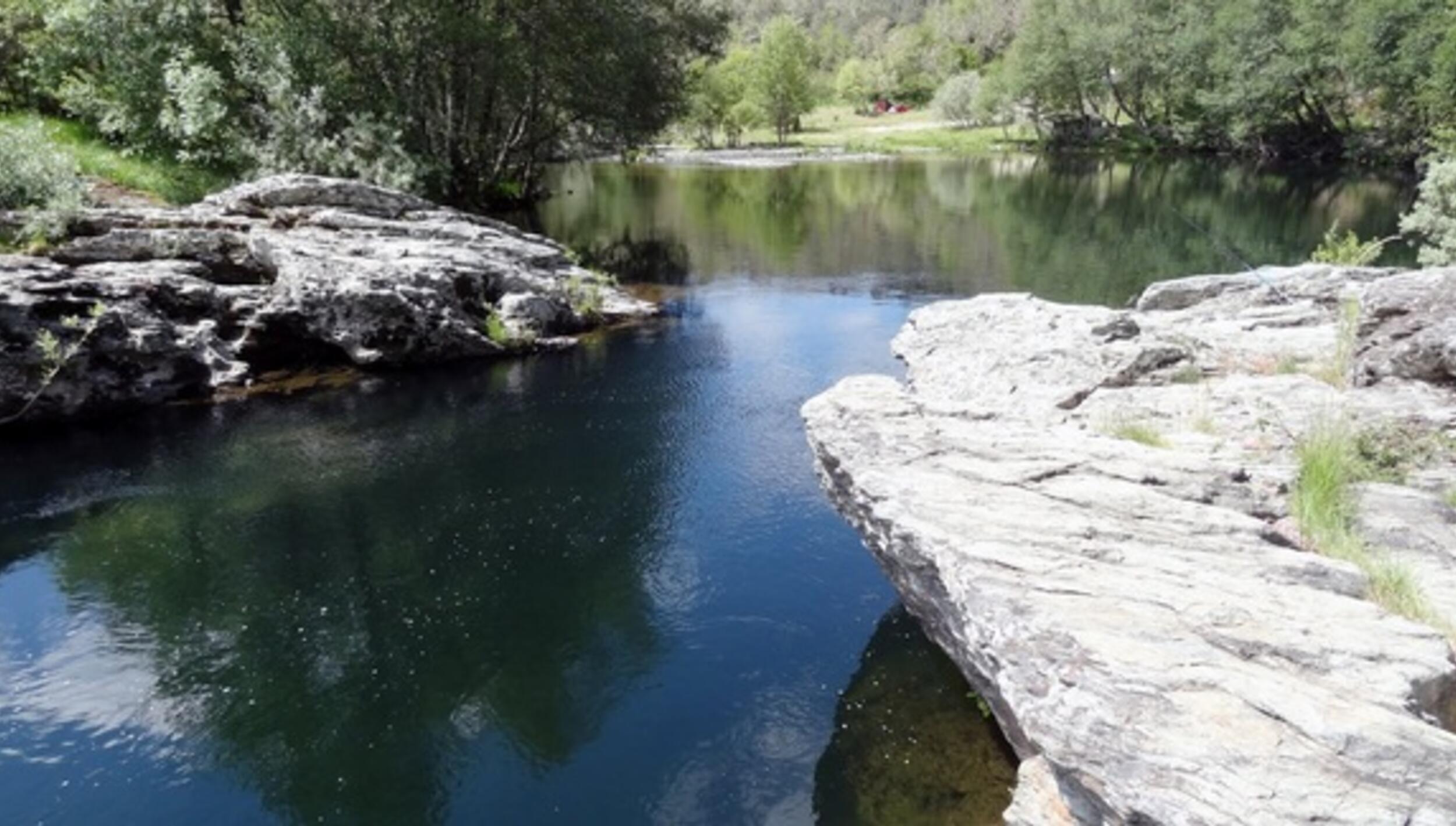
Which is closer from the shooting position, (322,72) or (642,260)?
(322,72)

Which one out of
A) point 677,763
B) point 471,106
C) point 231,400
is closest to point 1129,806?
point 677,763

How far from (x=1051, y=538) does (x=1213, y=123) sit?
11232cm

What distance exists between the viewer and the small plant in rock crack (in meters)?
25.8

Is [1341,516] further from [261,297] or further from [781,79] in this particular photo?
[781,79]

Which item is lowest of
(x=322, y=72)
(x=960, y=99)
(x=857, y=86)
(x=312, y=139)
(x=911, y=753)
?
(x=911, y=753)

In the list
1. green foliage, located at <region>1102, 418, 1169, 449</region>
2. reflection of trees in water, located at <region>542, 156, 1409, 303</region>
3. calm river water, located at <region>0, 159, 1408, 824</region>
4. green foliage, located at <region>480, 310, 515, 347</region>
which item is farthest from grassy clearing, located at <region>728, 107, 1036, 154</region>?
green foliage, located at <region>1102, 418, 1169, 449</region>

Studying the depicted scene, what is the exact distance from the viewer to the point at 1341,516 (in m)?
11.3

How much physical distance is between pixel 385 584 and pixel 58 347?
1570 cm

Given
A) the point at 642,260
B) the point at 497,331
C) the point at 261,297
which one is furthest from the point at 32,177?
the point at 642,260

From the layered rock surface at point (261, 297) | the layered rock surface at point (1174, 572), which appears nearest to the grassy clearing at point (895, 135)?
the layered rock surface at point (261, 297)

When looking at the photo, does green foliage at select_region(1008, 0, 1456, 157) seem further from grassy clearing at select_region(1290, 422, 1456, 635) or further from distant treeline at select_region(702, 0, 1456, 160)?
grassy clearing at select_region(1290, 422, 1456, 635)

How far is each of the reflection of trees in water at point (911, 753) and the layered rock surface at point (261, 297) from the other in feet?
72.8

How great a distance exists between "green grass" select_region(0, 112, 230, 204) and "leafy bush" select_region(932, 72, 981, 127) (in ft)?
391

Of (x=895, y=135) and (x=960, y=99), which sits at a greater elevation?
(x=960, y=99)
